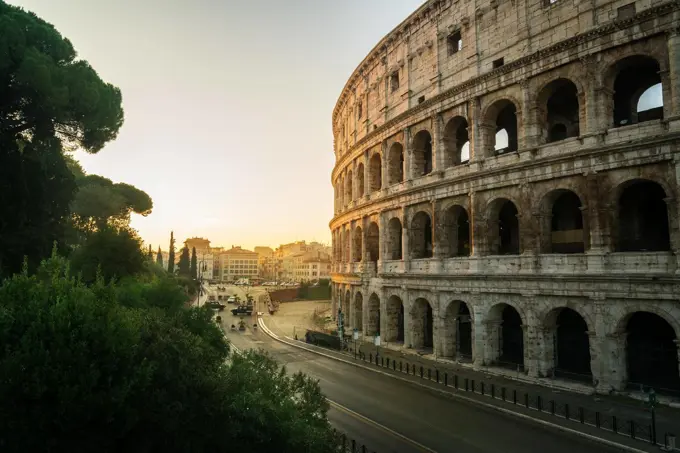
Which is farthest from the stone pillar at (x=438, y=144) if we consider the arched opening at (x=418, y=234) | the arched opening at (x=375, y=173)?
the arched opening at (x=375, y=173)

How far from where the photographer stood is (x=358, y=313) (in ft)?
113

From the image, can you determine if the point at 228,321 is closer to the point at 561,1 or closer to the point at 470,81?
the point at 470,81

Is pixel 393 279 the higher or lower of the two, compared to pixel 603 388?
higher

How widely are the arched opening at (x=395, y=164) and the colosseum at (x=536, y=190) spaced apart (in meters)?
0.10

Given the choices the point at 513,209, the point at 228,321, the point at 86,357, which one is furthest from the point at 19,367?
the point at 228,321

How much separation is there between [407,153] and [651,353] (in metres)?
16.2

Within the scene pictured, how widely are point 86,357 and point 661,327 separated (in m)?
21.5

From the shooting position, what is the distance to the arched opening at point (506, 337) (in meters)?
22.3

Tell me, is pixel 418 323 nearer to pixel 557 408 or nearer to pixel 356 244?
pixel 356 244

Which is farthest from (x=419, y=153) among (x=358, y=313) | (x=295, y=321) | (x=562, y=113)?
(x=295, y=321)

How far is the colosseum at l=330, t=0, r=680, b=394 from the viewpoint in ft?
58.3

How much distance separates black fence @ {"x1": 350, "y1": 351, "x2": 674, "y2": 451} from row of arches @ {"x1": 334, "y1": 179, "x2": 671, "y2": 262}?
663 cm

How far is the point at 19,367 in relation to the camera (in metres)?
6.36

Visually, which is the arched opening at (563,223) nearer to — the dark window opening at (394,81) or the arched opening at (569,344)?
the arched opening at (569,344)
